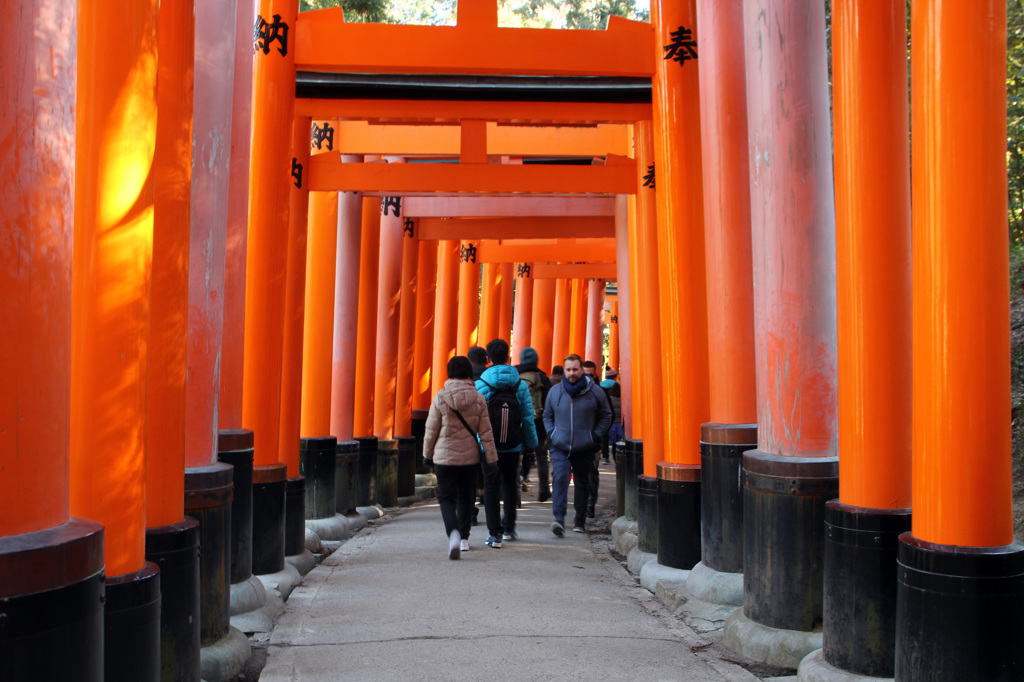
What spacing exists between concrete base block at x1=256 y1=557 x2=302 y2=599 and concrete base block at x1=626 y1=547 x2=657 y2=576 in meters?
2.39

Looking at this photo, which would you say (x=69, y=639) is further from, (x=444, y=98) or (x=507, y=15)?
(x=507, y=15)

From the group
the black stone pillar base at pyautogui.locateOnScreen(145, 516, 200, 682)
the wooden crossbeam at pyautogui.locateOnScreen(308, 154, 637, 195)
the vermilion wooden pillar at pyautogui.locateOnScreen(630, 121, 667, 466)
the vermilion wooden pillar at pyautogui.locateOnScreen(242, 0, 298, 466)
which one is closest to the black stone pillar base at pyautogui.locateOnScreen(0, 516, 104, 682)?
the black stone pillar base at pyautogui.locateOnScreen(145, 516, 200, 682)

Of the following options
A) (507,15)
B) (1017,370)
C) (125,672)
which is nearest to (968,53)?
(125,672)

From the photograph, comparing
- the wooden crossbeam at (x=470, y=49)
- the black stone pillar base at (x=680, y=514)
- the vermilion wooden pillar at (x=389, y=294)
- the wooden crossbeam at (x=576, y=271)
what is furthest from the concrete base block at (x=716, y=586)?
the wooden crossbeam at (x=576, y=271)

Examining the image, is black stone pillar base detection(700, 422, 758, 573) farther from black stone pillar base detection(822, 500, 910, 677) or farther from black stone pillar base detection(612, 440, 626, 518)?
black stone pillar base detection(612, 440, 626, 518)

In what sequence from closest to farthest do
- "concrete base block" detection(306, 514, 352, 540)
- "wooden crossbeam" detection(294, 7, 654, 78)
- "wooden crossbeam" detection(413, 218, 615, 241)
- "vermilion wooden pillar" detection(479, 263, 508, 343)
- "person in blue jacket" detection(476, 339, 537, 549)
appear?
"wooden crossbeam" detection(294, 7, 654, 78) < "person in blue jacket" detection(476, 339, 537, 549) < "concrete base block" detection(306, 514, 352, 540) < "wooden crossbeam" detection(413, 218, 615, 241) < "vermilion wooden pillar" detection(479, 263, 508, 343)

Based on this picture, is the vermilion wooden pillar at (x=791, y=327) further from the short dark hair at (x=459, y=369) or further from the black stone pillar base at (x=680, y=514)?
the short dark hair at (x=459, y=369)

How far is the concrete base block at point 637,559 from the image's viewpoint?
7102mm

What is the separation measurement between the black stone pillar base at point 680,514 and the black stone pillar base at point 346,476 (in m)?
4.03

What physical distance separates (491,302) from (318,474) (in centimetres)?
1053

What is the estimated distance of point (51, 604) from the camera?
91.8 inches

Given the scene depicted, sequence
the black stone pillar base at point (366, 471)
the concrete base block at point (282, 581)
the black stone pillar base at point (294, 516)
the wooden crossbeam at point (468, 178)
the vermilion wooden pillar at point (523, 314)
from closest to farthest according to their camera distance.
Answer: the concrete base block at point (282, 581), the black stone pillar base at point (294, 516), the wooden crossbeam at point (468, 178), the black stone pillar base at point (366, 471), the vermilion wooden pillar at point (523, 314)

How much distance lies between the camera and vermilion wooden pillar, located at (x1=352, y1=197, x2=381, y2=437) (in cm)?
1083

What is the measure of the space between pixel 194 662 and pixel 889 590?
107 inches
